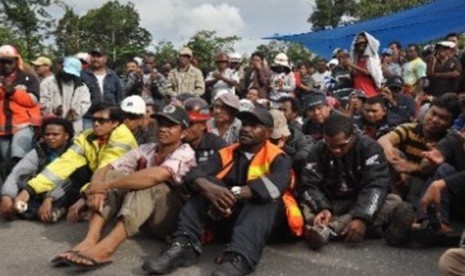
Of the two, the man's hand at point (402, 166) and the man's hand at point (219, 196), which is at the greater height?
the man's hand at point (219, 196)

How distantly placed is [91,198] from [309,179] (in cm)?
171

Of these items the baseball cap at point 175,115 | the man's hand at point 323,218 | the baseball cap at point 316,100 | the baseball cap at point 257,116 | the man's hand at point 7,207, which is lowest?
the man's hand at point 323,218

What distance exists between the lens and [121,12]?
38.0 metres

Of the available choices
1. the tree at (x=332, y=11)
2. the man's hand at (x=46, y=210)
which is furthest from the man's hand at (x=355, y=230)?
the tree at (x=332, y=11)

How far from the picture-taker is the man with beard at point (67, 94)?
6.94 m

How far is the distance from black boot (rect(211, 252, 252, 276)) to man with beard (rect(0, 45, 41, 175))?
3.27m

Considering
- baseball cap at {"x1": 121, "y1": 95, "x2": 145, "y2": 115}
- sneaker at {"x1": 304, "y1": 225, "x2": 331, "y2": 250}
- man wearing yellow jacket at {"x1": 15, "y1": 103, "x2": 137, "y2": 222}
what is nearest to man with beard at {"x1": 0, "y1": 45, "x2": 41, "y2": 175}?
man wearing yellow jacket at {"x1": 15, "y1": 103, "x2": 137, "y2": 222}

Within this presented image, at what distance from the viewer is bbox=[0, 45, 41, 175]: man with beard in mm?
6508

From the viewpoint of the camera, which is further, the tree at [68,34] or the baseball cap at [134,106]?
the tree at [68,34]

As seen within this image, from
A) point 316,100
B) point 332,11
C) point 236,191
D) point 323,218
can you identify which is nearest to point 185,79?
point 316,100

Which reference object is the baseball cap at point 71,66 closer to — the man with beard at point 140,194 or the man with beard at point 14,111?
the man with beard at point 14,111

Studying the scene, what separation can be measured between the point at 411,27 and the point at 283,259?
10145 mm

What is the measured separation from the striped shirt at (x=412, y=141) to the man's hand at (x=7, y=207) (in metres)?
3.58

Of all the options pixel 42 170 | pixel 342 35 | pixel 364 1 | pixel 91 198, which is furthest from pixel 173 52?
pixel 91 198
